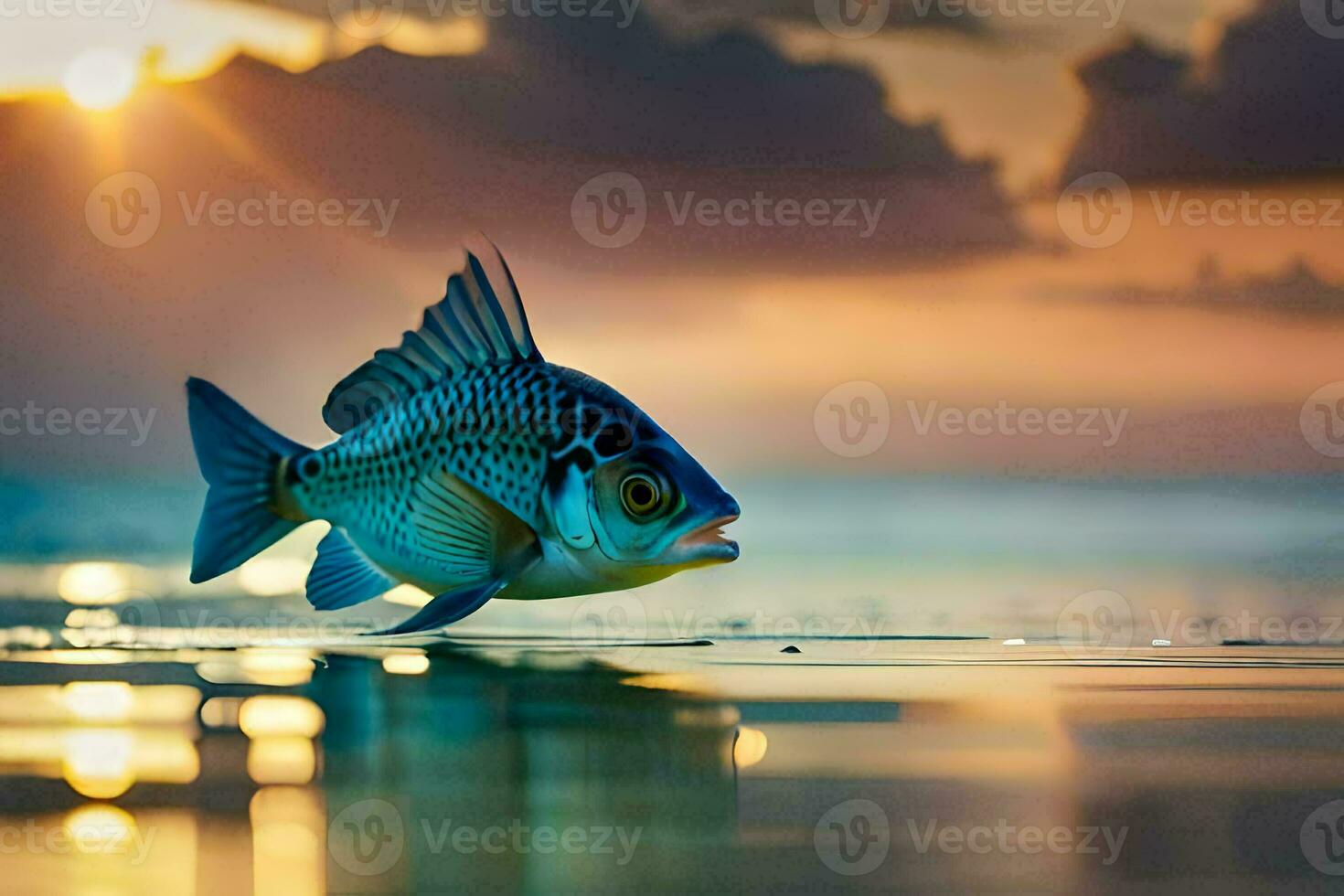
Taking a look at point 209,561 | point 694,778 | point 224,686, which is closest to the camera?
point 694,778

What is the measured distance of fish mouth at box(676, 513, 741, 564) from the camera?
312cm

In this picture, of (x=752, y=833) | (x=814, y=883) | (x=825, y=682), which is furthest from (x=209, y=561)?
(x=814, y=883)

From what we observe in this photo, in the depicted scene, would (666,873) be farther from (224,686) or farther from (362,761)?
(224,686)

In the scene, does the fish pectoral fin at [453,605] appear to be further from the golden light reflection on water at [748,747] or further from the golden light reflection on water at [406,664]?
the golden light reflection on water at [748,747]

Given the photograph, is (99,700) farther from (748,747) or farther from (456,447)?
(748,747)

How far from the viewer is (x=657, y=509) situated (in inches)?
123

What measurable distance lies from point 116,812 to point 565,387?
1705 millimetres

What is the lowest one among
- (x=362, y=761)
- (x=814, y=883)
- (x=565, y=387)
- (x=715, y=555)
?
(x=814, y=883)

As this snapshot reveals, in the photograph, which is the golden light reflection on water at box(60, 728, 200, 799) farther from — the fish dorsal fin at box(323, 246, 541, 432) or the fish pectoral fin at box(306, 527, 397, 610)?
the fish dorsal fin at box(323, 246, 541, 432)

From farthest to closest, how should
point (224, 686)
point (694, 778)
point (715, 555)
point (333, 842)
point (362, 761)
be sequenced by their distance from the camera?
point (224, 686) < point (715, 555) < point (362, 761) < point (694, 778) < point (333, 842)

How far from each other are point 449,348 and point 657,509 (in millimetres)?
882

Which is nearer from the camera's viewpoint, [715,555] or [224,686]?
[715,555]

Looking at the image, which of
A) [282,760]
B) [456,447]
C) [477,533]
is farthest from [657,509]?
[282,760]

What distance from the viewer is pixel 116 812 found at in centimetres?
184
